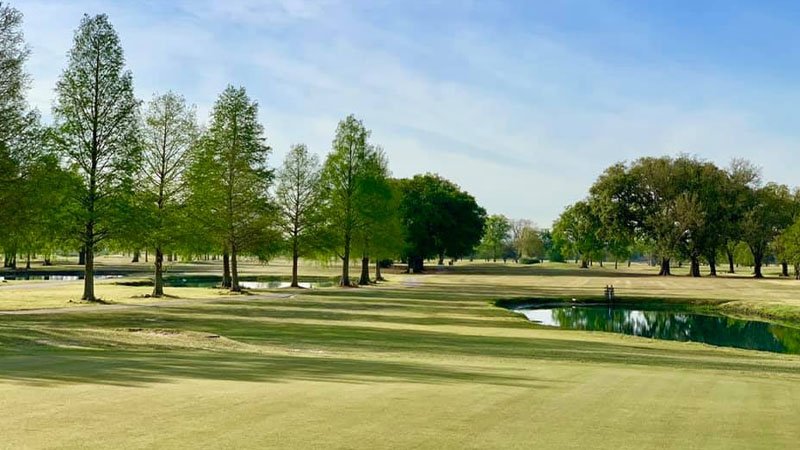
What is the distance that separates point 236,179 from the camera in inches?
2419

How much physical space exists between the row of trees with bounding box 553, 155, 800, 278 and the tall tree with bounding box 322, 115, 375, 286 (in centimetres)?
5749

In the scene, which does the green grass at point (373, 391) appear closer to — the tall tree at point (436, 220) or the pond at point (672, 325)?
the pond at point (672, 325)

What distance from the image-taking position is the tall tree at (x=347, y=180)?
7425 centimetres

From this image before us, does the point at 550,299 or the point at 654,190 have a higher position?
the point at 654,190

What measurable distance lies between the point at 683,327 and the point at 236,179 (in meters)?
36.5

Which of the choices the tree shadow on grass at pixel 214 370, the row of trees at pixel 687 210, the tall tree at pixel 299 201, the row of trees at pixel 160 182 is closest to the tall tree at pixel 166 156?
the row of trees at pixel 160 182

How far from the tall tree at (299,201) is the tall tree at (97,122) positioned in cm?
2634

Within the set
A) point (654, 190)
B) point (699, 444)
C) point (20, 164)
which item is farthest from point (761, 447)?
point (654, 190)

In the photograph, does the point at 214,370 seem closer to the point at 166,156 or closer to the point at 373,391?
the point at 373,391

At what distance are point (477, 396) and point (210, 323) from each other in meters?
22.9

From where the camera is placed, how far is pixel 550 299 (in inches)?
2594

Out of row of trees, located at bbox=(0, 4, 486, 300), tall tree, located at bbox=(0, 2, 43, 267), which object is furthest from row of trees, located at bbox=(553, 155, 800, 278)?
tall tree, located at bbox=(0, 2, 43, 267)

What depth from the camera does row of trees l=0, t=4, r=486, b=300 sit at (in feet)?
116

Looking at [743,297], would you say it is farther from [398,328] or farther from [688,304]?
[398,328]
